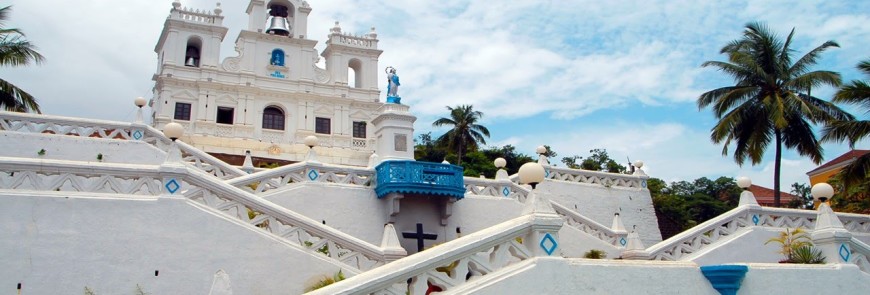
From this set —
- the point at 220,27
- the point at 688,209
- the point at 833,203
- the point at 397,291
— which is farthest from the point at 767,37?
the point at 220,27

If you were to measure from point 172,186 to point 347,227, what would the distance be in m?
7.05

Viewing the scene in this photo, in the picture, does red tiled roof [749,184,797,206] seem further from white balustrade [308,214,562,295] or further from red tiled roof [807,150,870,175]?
white balustrade [308,214,562,295]

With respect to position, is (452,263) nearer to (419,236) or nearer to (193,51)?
(419,236)

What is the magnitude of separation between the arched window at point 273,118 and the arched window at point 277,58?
9.76ft

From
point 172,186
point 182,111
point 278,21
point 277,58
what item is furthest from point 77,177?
point 278,21

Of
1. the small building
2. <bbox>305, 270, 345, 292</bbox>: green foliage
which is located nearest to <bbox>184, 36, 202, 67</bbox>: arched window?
<bbox>305, 270, 345, 292</bbox>: green foliage

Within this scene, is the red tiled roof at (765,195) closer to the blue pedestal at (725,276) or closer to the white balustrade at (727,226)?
the white balustrade at (727,226)

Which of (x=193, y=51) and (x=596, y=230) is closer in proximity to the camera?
(x=596, y=230)

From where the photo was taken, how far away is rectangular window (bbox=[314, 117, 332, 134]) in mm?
41062

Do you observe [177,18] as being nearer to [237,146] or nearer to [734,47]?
[237,146]

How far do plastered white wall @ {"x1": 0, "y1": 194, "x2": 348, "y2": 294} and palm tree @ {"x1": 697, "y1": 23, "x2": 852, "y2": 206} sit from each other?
67.5 ft

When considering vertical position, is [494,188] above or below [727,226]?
above

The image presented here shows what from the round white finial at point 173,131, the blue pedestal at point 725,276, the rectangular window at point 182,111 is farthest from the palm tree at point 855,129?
the rectangular window at point 182,111

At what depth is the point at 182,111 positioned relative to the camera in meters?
38.3
